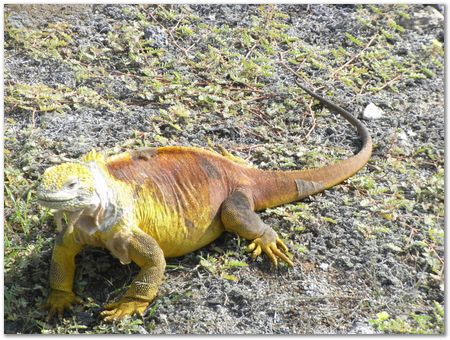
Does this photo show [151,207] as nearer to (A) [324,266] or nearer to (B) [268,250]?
(B) [268,250]

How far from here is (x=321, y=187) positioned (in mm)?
5113

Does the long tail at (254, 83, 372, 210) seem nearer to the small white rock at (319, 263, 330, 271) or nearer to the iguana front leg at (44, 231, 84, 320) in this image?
the small white rock at (319, 263, 330, 271)

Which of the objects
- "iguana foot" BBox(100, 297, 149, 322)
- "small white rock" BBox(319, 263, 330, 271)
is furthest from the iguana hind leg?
"iguana foot" BBox(100, 297, 149, 322)

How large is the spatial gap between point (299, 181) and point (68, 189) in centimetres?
173

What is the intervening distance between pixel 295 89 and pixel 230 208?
6.33ft

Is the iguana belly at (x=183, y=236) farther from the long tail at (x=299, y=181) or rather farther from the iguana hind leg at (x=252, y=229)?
the long tail at (x=299, y=181)

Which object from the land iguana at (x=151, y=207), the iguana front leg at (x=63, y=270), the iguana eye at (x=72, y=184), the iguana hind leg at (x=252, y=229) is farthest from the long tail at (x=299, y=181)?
the iguana eye at (x=72, y=184)

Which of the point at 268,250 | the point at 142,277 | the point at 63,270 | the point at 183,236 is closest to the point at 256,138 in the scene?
the point at 268,250

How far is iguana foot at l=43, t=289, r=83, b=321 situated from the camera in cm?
423

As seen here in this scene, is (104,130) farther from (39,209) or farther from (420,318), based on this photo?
(420,318)

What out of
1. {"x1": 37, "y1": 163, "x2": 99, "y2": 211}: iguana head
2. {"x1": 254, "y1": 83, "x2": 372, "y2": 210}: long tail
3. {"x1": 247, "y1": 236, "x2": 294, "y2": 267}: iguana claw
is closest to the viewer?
{"x1": 37, "y1": 163, "x2": 99, "y2": 211}: iguana head

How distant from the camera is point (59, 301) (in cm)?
427

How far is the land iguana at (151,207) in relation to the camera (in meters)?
4.04

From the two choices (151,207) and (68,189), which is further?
(151,207)
